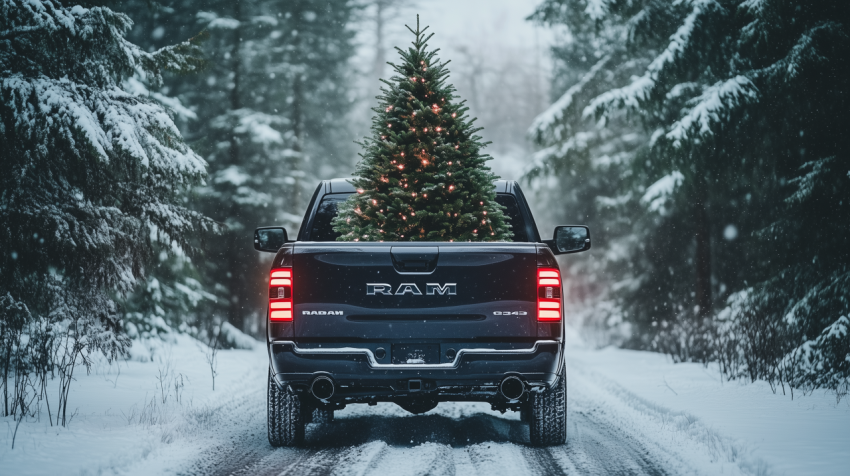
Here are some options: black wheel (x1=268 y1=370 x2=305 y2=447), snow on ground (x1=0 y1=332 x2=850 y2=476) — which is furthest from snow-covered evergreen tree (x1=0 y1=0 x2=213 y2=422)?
black wheel (x1=268 y1=370 x2=305 y2=447)

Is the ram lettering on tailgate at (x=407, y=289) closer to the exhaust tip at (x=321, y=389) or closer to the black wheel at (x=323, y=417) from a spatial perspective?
the exhaust tip at (x=321, y=389)

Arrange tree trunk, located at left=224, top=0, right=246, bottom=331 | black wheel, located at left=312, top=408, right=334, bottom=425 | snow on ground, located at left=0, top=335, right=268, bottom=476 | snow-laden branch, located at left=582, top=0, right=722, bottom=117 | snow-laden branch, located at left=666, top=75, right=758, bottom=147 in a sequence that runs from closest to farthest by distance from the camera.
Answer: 1. snow on ground, located at left=0, top=335, right=268, bottom=476
2. black wheel, located at left=312, top=408, right=334, bottom=425
3. snow-laden branch, located at left=666, top=75, right=758, bottom=147
4. snow-laden branch, located at left=582, top=0, right=722, bottom=117
5. tree trunk, located at left=224, top=0, right=246, bottom=331

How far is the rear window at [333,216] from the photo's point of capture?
26.4ft

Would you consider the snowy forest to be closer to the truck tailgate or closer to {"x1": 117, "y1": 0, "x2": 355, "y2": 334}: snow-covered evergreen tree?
{"x1": 117, "y1": 0, "x2": 355, "y2": 334}: snow-covered evergreen tree

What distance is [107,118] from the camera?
8.91 metres

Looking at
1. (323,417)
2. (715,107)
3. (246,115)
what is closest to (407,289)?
(323,417)

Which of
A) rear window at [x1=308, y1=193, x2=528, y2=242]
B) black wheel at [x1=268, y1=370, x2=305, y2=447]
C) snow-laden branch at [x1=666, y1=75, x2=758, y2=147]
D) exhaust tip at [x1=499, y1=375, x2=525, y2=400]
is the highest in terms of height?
snow-laden branch at [x1=666, y1=75, x2=758, y2=147]

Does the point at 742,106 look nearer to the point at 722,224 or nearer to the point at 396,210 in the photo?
the point at 722,224

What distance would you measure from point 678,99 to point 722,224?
10.3 feet

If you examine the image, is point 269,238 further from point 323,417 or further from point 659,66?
point 659,66

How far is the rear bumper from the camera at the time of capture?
19.1 ft

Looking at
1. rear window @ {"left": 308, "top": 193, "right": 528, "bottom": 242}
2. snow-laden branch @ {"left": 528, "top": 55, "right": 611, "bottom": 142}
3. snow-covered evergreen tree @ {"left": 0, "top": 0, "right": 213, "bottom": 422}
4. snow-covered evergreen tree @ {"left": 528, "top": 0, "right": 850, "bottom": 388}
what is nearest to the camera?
rear window @ {"left": 308, "top": 193, "right": 528, "bottom": 242}

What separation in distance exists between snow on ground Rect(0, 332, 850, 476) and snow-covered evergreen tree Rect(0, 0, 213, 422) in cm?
106

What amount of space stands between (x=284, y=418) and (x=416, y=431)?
5.11 feet
